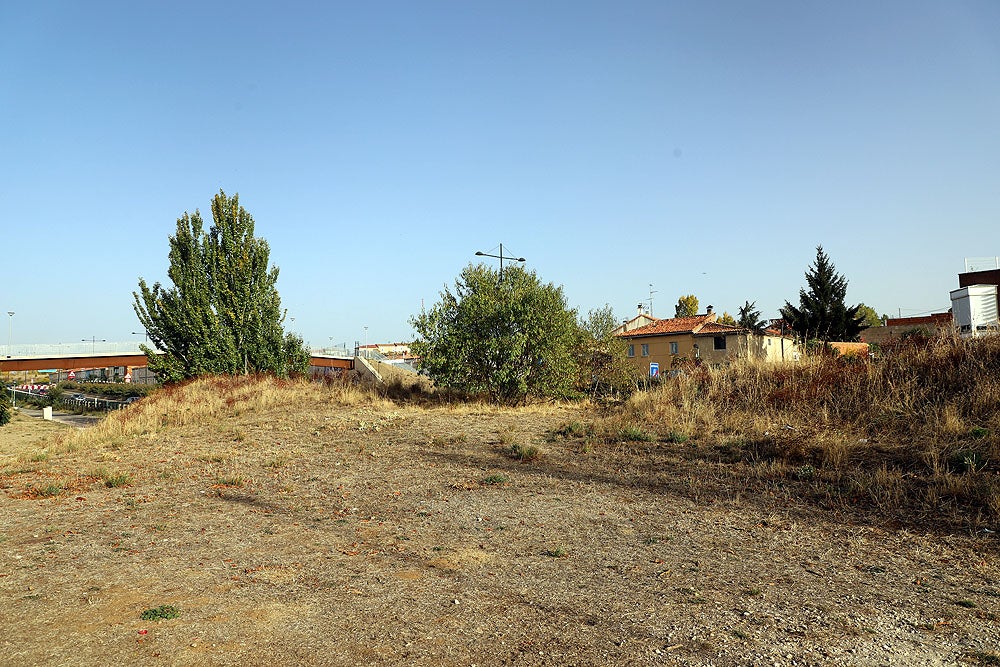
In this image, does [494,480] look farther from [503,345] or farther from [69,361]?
[69,361]

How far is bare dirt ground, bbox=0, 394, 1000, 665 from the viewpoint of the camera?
4.11 meters

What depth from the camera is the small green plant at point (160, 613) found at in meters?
4.58

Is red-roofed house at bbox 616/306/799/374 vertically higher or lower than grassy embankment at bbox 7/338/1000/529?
higher

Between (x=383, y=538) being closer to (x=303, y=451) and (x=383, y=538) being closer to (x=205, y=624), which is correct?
(x=205, y=624)

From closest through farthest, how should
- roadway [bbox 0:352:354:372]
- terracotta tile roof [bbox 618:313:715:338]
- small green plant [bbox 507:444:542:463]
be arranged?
small green plant [bbox 507:444:542:463]
roadway [bbox 0:352:354:372]
terracotta tile roof [bbox 618:313:715:338]

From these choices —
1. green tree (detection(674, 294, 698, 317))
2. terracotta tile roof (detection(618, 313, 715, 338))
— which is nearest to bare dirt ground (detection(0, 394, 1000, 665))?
terracotta tile roof (detection(618, 313, 715, 338))

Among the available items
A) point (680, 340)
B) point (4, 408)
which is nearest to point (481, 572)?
point (4, 408)

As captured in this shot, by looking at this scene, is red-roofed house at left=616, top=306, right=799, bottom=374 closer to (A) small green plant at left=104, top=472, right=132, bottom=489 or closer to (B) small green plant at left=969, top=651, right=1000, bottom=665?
(A) small green plant at left=104, top=472, right=132, bottom=489

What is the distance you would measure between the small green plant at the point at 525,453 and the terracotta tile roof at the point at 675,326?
1887 inches

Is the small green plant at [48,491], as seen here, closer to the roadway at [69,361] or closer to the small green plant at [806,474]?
the small green plant at [806,474]

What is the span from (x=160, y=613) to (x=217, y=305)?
24923 mm

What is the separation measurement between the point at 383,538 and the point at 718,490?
Answer: 15.0 feet

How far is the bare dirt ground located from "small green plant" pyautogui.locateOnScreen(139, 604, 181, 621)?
6 cm

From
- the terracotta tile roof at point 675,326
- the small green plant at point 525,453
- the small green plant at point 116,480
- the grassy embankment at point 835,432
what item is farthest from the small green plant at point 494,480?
the terracotta tile roof at point 675,326
